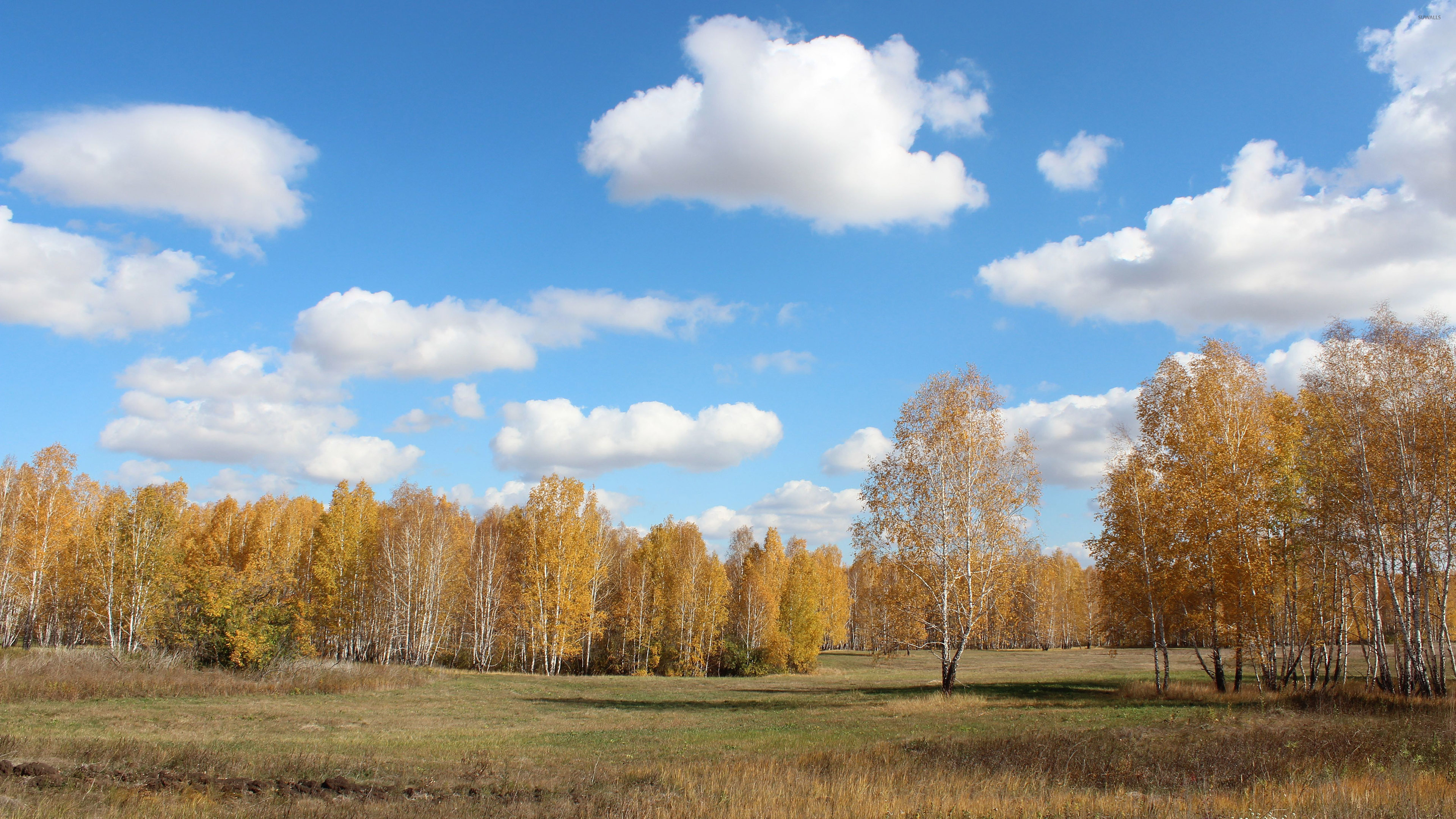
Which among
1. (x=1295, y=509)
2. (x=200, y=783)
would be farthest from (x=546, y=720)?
(x=1295, y=509)

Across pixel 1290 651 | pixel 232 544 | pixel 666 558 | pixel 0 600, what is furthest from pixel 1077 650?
pixel 0 600

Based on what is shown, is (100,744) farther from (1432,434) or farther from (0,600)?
(0,600)

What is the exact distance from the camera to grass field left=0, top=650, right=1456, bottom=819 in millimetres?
10617

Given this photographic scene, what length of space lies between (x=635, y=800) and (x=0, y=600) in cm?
7099

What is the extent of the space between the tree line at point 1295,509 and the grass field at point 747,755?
3.80m

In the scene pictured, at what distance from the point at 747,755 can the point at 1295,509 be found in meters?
24.2

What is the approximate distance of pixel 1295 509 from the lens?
28.2m

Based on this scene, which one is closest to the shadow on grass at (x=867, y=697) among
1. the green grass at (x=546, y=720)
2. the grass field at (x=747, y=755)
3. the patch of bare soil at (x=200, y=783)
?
the green grass at (x=546, y=720)

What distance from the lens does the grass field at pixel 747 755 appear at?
10.6 metres

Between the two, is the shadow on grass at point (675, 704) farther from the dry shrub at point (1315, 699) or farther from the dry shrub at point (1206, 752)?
the dry shrub at point (1206, 752)

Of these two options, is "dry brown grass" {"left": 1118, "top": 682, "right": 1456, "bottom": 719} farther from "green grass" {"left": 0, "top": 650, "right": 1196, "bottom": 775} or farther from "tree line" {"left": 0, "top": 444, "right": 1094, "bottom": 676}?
"tree line" {"left": 0, "top": 444, "right": 1094, "bottom": 676}

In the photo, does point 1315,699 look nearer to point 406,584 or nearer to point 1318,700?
point 1318,700

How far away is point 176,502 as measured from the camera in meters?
64.2

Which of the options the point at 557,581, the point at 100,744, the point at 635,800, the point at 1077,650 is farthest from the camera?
the point at 1077,650
